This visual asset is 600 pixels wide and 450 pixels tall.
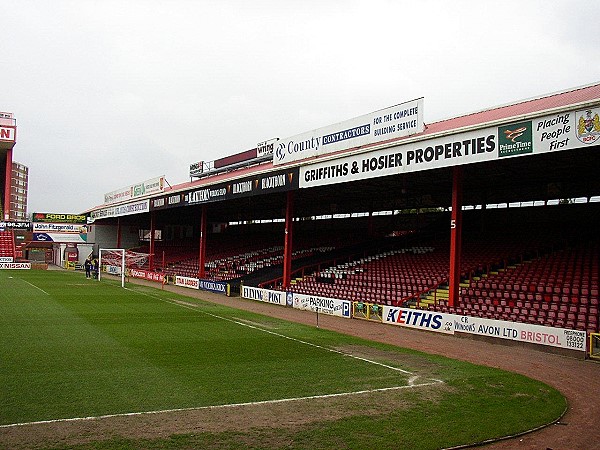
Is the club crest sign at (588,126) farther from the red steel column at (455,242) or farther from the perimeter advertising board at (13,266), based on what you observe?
the perimeter advertising board at (13,266)

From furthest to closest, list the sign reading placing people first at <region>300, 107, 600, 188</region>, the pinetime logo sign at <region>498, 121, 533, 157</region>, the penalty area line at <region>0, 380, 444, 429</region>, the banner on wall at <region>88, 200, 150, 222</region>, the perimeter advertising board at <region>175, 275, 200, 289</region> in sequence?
the banner on wall at <region>88, 200, 150, 222</region>
the perimeter advertising board at <region>175, 275, 200, 289</region>
the pinetime logo sign at <region>498, 121, 533, 157</region>
the sign reading placing people first at <region>300, 107, 600, 188</region>
the penalty area line at <region>0, 380, 444, 429</region>

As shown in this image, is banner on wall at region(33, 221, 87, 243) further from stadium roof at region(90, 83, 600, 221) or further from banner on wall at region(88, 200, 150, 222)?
stadium roof at region(90, 83, 600, 221)

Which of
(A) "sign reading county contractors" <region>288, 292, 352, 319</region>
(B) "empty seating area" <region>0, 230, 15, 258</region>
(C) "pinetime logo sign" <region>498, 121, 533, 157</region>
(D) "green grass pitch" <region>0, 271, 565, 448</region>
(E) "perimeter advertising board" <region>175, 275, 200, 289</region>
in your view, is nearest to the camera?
(D) "green grass pitch" <region>0, 271, 565, 448</region>

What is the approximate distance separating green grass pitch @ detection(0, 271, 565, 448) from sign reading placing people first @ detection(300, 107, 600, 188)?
759 centimetres

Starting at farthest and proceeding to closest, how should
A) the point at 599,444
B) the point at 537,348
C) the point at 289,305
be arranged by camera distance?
the point at 289,305, the point at 537,348, the point at 599,444

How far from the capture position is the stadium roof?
65.2 ft

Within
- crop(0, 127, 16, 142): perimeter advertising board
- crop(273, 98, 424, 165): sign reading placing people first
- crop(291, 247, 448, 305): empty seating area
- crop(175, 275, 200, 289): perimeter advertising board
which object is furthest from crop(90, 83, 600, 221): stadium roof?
crop(0, 127, 16, 142): perimeter advertising board

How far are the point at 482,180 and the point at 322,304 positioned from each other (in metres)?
11.0

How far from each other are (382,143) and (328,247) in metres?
17.4

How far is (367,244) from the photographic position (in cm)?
3809

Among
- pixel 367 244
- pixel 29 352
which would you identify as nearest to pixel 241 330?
pixel 29 352

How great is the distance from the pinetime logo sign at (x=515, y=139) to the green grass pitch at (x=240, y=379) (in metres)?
7.58

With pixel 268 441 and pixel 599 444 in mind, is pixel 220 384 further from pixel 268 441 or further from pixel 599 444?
pixel 599 444

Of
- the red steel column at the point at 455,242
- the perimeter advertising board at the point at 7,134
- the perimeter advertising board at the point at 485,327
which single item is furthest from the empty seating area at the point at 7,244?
the red steel column at the point at 455,242
